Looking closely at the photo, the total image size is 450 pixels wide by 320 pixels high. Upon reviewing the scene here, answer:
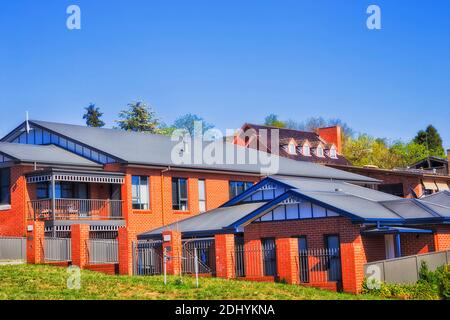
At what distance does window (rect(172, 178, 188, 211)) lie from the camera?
43812 millimetres

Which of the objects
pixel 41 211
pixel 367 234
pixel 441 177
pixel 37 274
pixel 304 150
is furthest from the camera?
pixel 304 150

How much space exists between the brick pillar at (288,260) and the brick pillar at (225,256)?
246 cm

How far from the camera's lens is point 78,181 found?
39.7m

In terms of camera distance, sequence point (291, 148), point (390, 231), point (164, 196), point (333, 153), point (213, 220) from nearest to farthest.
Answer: point (390, 231) < point (213, 220) < point (164, 196) < point (291, 148) < point (333, 153)

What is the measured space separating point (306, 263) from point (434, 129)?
92.6 metres

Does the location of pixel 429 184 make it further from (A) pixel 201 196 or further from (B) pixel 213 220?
(B) pixel 213 220

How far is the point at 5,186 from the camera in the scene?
39812 millimetres

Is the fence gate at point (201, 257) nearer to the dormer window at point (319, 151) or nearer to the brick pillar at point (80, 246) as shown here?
the brick pillar at point (80, 246)

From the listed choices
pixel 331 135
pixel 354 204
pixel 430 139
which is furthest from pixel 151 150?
pixel 430 139

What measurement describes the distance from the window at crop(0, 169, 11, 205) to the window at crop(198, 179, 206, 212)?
10.5 m

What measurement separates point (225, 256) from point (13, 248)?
9.78 m

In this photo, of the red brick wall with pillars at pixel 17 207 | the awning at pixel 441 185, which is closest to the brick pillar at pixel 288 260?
the red brick wall with pillars at pixel 17 207
